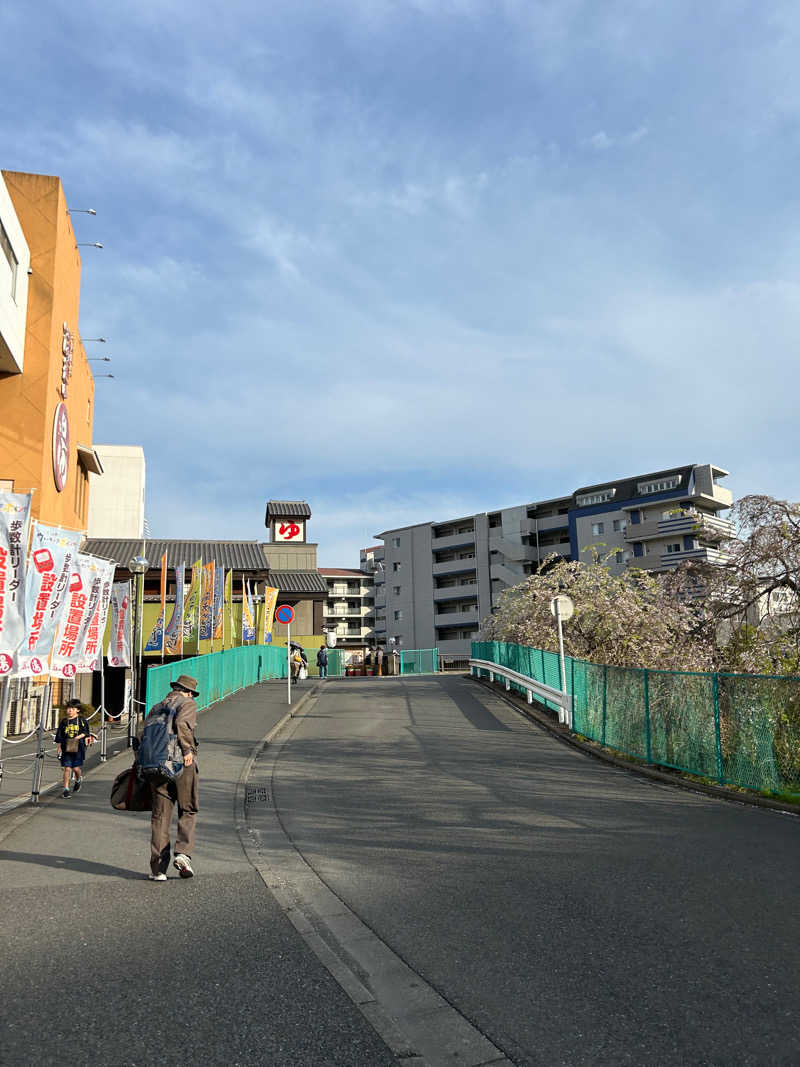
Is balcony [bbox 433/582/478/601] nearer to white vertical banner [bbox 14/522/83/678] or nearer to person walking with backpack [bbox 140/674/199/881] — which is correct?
white vertical banner [bbox 14/522/83/678]

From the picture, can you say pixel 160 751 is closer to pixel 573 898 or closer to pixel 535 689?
pixel 573 898

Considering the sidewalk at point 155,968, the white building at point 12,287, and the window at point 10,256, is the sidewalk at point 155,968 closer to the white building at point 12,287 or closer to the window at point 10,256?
the white building at point 12,287

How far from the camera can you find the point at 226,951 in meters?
4.97

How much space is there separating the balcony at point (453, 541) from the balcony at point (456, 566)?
1442mm

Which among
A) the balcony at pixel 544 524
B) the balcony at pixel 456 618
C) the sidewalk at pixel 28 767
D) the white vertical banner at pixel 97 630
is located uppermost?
the balcony at pixel 544 524

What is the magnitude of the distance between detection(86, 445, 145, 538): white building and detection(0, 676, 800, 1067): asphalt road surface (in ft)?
171

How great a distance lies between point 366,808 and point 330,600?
87.4 metres

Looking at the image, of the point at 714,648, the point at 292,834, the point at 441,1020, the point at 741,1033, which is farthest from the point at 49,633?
the point at 714,648

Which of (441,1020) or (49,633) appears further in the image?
(49,633)

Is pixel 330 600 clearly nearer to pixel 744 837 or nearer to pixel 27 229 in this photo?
pixel 27 229

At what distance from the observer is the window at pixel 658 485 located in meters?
61.7

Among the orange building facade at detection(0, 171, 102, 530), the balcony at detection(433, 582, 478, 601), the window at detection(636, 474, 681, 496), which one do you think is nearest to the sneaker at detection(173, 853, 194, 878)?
the orange building facade at detection(0, 171, 102, 530)

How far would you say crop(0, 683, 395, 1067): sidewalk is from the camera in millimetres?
3684

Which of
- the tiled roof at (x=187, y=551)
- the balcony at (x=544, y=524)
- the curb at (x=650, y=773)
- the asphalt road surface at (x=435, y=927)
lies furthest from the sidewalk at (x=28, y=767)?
the balcony at (x=544, y=524)
